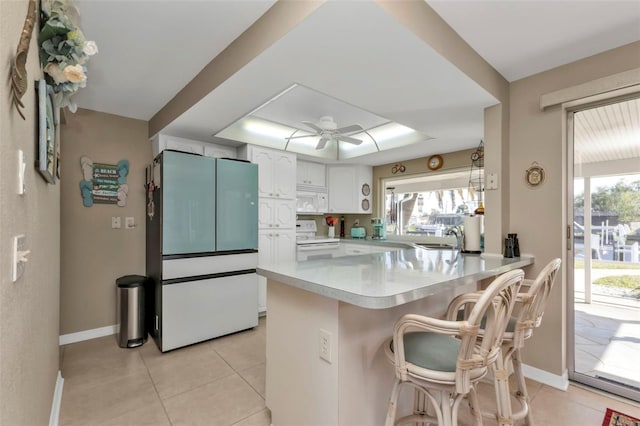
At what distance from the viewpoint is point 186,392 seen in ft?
7.05

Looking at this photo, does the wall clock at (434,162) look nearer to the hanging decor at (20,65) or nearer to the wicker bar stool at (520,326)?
the wicker bar stool at (520,326)

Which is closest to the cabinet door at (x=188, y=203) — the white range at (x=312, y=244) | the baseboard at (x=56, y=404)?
the baseboard at (x=56, y=404)

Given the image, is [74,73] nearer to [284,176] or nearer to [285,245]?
[284,176]

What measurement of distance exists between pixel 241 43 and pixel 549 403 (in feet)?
10.4

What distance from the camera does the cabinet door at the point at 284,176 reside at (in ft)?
12.8

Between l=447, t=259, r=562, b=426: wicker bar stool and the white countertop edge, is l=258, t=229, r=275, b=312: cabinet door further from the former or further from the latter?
l=447, t=259, r=562, b=426: wicker bar stool

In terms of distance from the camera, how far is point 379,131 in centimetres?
406

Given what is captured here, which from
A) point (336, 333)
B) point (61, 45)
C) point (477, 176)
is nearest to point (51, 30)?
point (61, 45)

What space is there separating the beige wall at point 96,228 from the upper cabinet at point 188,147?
0.31m

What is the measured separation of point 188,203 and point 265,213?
3.48 feet

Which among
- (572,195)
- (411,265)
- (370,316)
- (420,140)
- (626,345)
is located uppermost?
(420,140)

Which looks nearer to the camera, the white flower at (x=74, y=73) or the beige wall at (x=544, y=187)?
the white flower at (x=74, y=73)

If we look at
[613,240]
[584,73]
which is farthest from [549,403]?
[584,73]

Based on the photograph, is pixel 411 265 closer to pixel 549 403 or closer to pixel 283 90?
pixel 549 403
